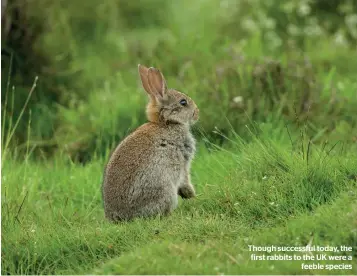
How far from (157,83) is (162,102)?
173 millimetres

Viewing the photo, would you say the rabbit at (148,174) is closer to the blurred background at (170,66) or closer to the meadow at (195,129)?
the meadow at (195,129)

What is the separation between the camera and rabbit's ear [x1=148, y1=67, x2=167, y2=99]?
7508mm

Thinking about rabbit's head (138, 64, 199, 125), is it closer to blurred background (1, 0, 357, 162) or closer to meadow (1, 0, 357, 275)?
meadow (1, 0, 357, 275)

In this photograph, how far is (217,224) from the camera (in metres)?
6.43

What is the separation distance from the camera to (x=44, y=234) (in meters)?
6.66

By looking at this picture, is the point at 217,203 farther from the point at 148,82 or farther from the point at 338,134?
the point at 338,134

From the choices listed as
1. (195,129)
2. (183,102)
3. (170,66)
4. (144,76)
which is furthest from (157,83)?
(170,66)

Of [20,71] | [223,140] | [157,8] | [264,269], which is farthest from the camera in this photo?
[157,8]

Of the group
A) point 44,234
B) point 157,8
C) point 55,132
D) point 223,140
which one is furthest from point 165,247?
point 157,8

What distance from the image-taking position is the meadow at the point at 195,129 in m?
6.21

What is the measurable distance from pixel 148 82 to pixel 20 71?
339 cm

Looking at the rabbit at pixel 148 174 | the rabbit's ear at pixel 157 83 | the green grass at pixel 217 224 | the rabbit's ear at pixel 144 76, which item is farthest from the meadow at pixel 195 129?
the rabbit's ear at pixel 144 76

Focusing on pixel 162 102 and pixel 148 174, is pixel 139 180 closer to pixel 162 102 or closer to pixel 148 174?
pixel 148 174

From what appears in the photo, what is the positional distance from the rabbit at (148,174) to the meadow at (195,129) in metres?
0.18
